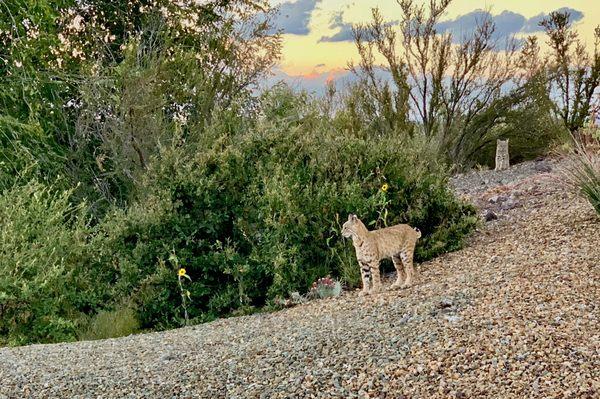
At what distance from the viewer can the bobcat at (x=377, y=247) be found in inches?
259

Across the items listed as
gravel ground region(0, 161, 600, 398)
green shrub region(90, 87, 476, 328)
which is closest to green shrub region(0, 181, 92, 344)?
green shrub region(90, 87, 476, 328)

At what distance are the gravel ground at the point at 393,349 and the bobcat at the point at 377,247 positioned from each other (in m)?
0.22

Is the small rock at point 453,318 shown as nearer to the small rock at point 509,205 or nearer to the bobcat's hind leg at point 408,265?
the bobcat's hind leg at point 408,265

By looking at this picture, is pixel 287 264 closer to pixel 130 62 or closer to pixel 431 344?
pixel 431 344

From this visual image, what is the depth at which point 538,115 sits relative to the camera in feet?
62.0

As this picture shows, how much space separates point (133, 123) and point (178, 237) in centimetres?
634

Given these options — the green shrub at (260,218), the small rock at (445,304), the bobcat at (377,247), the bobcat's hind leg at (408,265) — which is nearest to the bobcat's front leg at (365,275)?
the bobcat at (377,247)

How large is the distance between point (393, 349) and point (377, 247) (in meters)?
→ 2.08

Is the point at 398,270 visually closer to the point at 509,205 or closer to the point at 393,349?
the point at 393,349

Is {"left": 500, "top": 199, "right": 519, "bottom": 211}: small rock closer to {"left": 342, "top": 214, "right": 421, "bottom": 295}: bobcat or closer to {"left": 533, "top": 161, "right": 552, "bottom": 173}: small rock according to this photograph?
{"left": 342, "top": 214, "right": 421, "bottom": 295}: bobcat

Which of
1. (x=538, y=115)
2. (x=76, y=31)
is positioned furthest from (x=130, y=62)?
(x=538, y=115)

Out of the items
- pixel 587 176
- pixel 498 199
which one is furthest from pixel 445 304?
pixel 498 199

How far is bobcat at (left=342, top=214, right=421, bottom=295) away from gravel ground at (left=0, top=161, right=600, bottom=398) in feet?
0.73

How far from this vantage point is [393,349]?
461cm
